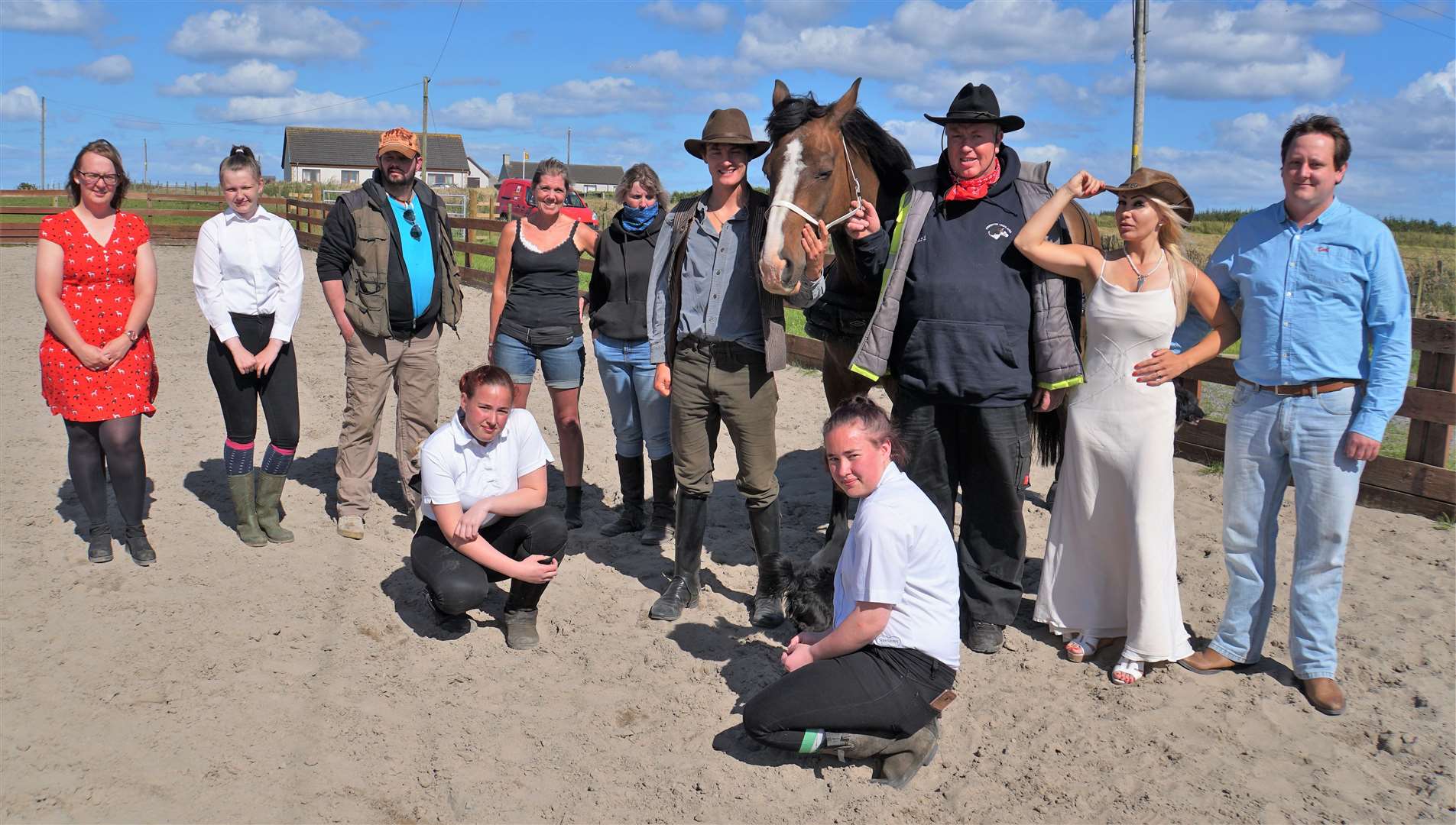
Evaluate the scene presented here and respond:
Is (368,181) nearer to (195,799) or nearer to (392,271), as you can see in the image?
(392,271)

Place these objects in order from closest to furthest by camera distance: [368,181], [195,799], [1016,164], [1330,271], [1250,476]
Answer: [195,799], [1330,271], [1250,476], [1016,164], [368,181]

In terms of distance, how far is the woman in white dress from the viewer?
359 cm

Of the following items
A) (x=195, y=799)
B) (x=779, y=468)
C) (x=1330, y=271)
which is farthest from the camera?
(x=779, y=468)

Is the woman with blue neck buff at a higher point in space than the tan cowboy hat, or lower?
lower

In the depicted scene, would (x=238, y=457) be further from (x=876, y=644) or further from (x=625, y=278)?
(x=876, y=644)

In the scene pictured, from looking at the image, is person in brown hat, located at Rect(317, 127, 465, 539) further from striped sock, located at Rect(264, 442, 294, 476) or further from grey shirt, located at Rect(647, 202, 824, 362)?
grey shirt, located at Rect(647, 202, 824, 362)

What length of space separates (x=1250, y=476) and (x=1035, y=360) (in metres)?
0.85

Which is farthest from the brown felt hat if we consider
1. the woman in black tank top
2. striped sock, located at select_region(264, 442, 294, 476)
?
striped sock, located at select_region(264, 442, 294, 476)

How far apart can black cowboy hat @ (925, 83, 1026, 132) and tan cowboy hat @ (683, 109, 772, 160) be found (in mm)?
670

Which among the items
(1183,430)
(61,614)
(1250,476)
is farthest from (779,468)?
(61,614)

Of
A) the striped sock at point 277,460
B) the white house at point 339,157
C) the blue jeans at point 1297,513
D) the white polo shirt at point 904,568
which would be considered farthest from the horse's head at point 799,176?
the white house at point 339,157

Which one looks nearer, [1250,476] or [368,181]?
[1250,476]

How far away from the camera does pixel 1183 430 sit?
21.3 ft

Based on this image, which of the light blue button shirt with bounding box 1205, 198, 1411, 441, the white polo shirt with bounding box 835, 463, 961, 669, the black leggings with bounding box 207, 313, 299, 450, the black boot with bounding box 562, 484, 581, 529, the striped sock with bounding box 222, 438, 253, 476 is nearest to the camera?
the white polo shirt with bounding box 835, 463, 961, 669
